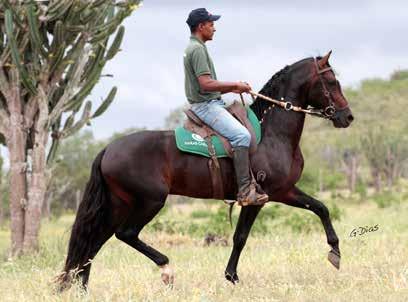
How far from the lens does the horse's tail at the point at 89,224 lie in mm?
7312

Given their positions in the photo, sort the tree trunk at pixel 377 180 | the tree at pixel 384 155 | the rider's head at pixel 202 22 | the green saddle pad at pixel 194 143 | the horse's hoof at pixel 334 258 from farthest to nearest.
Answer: the tree at pixel 384 155 < the tree trunk at pixel 377 180 < the horse's hoof at pixel 334 258 < the rider's head at pixel 202 22 < the green saddle pad at pixel 194 143

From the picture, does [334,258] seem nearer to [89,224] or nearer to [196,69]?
[196,69]

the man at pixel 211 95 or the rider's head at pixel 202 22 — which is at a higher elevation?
the rider's head at pixel 202 22

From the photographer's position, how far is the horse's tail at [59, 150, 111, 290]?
288 inches

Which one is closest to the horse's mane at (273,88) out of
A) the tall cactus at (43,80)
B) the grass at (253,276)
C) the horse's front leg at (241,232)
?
the horse's front leg at (241,232)

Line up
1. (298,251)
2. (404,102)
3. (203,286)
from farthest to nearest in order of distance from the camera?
(404,102)
(298,251)
(203,286)

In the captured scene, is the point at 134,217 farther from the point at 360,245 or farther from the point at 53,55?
the point at 53,55

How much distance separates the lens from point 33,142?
14.2m

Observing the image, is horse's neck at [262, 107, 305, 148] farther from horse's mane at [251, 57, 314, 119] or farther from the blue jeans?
the blue jeans

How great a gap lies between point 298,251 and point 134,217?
9.10ft

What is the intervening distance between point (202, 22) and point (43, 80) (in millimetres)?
7043

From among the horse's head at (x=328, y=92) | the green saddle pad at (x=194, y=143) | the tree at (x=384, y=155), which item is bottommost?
the tree at (x=384, y=155)

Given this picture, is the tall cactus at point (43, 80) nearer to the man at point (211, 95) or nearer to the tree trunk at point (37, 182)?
the tree trunk at point (37, 182)

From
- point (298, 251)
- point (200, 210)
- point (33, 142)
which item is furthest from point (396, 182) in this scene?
point (298, 251)
